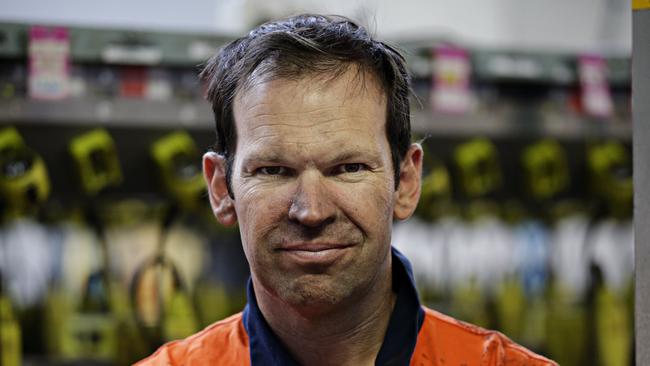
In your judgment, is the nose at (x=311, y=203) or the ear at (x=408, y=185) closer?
the nose at (x=311, y=203)

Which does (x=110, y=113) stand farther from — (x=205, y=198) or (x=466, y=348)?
(x=466, y=348)

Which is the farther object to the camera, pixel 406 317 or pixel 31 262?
pixel 31 262

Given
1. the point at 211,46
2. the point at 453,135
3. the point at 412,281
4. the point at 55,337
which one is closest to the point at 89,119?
the point at 211,46

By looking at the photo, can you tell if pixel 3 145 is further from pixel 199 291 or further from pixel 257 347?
pixel 257 347

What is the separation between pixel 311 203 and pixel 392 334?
0.30m

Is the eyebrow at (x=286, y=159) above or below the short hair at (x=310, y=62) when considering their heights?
below

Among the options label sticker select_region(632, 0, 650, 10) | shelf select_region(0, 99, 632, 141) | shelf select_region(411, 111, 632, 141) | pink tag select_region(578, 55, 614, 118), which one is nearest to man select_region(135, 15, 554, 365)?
label sticker select_region(632, 0, 650, 10)

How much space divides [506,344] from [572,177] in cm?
168

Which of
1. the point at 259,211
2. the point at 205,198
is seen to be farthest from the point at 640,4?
the point at 205,198

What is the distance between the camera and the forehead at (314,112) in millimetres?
1292

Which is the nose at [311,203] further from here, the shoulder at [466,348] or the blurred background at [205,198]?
the blurred background at [205,198]

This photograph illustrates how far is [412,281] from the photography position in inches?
57.4

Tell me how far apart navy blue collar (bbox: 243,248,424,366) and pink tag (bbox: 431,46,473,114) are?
1.28 m

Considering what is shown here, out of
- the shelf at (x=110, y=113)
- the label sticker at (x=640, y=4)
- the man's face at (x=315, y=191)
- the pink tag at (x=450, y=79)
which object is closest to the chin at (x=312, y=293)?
the man's face at (x=315, y=191)
